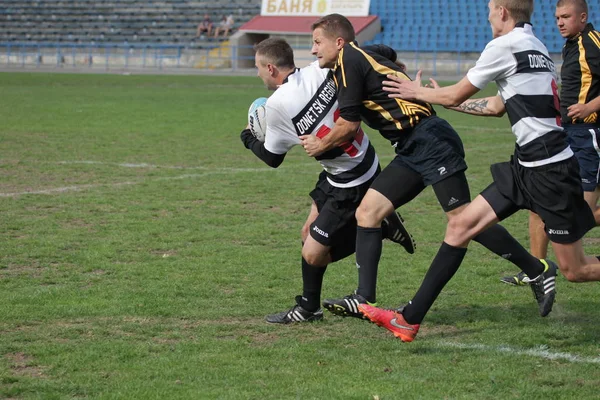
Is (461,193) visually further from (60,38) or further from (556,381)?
(60,38)

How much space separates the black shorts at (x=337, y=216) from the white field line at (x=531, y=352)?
1.03 meters

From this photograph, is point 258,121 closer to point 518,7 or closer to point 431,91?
point 431,91

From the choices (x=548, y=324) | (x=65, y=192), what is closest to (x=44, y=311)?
(x=548, y=324)

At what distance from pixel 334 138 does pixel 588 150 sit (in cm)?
262

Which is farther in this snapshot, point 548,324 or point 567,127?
point 567,127

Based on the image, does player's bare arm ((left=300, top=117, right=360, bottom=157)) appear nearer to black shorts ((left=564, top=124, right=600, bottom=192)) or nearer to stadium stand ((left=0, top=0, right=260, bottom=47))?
black shorts ((left=564, top=124, right=600, bottom=192))

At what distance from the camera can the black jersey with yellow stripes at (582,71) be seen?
737 cm

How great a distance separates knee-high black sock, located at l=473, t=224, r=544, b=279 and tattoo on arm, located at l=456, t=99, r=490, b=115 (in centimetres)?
79

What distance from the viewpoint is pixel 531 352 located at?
5.42 meters

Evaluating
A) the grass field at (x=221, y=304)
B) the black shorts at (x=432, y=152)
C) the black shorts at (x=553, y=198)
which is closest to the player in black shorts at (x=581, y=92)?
the grass field at (x=221, y=304)

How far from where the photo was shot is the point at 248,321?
6.16 m

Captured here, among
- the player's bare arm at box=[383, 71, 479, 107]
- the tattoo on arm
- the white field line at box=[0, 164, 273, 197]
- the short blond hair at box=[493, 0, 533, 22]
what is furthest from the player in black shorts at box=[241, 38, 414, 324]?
the white field line at box=[0, 164, 273, 197]

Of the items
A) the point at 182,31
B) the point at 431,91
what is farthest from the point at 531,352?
the point at 182,31

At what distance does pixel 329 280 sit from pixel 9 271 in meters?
2.66
